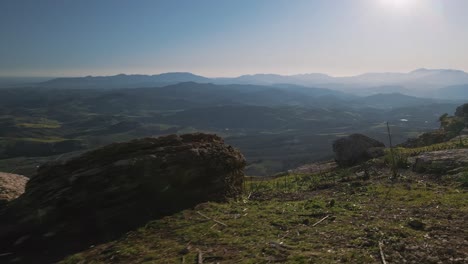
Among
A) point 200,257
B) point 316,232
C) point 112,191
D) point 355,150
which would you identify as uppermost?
point 112,191

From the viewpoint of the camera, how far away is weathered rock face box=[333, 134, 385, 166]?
107 ft

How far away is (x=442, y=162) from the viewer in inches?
805

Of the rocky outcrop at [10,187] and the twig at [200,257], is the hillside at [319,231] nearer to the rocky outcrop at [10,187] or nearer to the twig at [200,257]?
the twig at [200,257]

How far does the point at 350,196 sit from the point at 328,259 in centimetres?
850

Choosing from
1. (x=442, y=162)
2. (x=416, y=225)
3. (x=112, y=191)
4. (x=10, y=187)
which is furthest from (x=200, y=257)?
(x=442, y=162)

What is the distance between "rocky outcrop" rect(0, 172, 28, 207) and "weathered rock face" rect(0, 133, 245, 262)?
6.04 ft

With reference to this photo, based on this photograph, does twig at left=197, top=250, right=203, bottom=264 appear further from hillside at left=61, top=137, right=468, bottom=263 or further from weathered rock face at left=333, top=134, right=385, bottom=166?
weathered rock face at left=333, top=134, right=385, bottom=166

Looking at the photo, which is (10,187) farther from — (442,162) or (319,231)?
(442,162)

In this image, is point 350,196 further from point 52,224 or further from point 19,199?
point 19,199

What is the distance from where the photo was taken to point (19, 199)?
15289 millimetres

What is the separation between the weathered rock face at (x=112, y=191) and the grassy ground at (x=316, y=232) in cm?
128

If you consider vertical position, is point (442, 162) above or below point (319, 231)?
above

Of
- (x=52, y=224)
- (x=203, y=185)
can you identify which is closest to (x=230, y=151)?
(x=203, y=185)

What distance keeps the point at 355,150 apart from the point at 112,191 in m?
25.5
